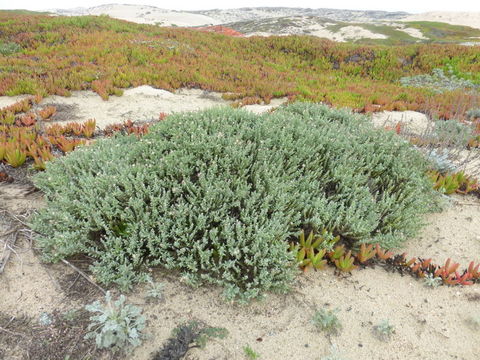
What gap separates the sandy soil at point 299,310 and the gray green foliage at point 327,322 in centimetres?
6

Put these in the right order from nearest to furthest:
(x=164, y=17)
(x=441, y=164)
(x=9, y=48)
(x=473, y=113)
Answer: (x=441, y=164) → (x=473, y=113) → (x=9, y=48) → (x=164, y=17)

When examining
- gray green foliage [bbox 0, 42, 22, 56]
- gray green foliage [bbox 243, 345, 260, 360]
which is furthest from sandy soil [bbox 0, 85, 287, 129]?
gray green foliage [bbox 0, 42, 22, 56]

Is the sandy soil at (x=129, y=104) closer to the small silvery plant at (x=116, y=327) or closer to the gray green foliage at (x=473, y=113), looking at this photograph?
the gray green foliage at (x=473, y=113)

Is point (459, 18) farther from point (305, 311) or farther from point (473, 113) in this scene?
point (305, 311)

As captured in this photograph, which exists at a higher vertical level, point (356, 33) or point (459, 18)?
point (459, 18)

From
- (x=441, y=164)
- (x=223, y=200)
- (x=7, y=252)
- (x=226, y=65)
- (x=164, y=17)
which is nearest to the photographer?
(x=7, y=252)

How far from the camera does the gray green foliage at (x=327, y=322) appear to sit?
299 centimetres

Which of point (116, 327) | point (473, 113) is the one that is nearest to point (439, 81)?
point (473, 113)

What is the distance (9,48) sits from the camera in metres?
16.5

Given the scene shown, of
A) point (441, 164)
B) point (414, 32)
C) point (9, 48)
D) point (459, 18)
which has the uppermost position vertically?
A: point (459, 18)

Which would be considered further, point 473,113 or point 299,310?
point 473,113

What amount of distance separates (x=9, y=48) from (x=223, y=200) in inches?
747

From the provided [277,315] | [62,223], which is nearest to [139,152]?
[62,223]

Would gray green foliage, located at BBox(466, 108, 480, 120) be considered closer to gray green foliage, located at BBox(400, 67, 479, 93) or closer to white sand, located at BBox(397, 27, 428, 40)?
gray green foliage, located at BBox(400, 67, 479, 93)
